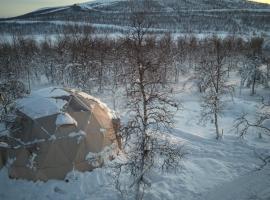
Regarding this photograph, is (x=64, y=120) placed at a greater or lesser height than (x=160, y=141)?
greater

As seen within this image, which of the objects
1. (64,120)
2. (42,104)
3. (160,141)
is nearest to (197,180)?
(160,141)

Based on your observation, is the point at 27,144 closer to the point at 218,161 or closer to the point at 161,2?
the point at 218,161

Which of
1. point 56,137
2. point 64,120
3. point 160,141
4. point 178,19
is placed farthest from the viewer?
point 178,19

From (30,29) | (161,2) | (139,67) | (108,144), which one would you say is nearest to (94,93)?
(108,144)

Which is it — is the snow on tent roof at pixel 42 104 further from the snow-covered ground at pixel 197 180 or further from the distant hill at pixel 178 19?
the distant hill at pixel 178 19

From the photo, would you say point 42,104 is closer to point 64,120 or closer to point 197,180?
point 64,120

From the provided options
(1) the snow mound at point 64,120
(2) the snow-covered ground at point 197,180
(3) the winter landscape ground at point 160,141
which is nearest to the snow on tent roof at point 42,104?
(3) the winter landscape ground at point 160,141
